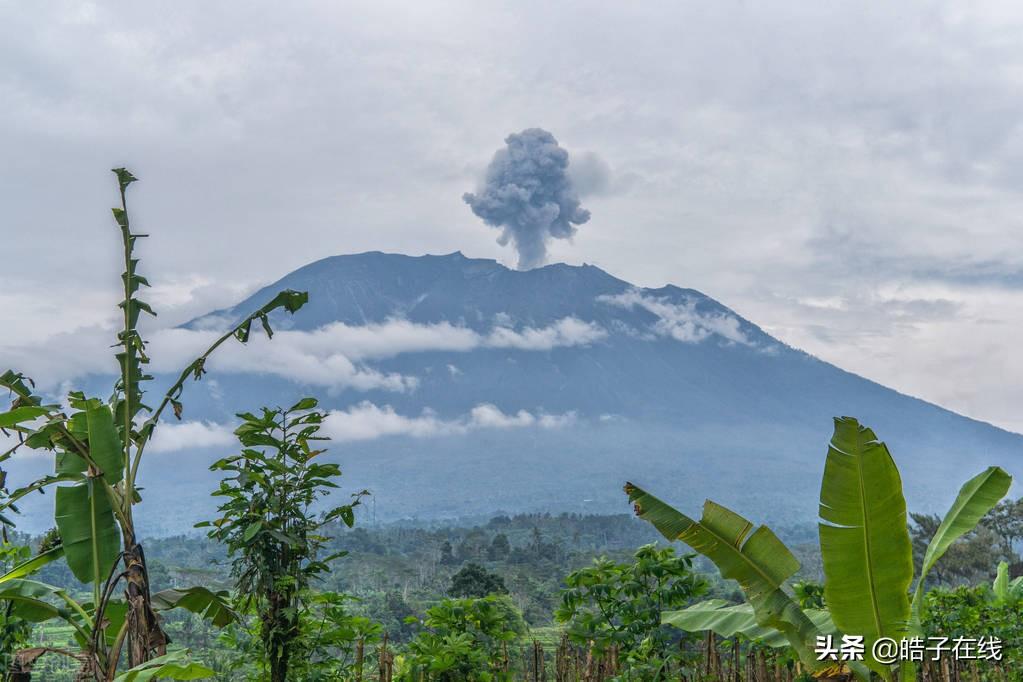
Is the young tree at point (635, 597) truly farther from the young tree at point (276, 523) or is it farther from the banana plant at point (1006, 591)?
the banana plant at point (1006, 591)

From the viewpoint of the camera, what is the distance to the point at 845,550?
329 cm

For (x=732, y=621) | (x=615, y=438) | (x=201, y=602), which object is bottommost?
(x=732, y=621)

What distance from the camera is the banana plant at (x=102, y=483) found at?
317 cm

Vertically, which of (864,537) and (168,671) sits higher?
(864,537)

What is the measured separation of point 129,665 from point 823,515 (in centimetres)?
264

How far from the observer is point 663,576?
418 centimetres

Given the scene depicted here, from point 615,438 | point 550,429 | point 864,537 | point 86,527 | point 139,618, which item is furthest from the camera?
point 550,429

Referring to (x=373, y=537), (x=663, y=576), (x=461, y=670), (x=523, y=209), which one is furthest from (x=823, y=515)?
(x=523, y=209)

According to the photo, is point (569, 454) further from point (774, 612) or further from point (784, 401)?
point (774, 612)

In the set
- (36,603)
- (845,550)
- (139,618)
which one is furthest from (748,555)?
(36,603)

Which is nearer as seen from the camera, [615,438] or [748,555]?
[748,555]

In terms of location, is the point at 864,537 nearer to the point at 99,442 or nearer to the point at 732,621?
the point at 732,621

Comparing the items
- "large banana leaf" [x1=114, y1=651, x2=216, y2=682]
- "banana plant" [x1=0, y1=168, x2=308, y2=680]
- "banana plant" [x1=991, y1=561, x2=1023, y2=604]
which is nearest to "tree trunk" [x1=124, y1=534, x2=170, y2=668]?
"banana plant" [x1=0, y1=168, x2=308, y2=680]

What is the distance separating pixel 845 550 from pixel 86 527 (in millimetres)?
2930
